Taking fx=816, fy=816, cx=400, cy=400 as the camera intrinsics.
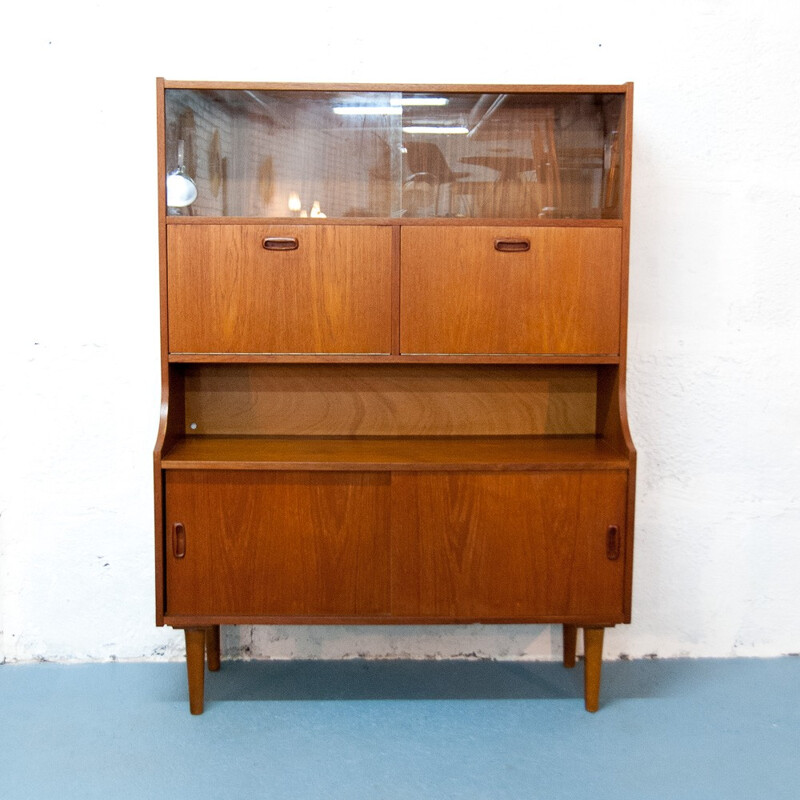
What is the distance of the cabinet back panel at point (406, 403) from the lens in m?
2.51

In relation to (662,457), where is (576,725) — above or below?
below

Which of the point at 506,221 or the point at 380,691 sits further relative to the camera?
the point at 380,691

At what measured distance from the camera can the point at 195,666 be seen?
7.50 ft

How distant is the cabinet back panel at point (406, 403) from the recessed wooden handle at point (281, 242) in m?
0.45

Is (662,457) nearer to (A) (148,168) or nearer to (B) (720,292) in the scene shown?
(B) (720,292)

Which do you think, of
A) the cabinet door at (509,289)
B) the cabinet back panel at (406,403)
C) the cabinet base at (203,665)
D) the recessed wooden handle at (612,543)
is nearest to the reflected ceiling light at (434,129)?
the cabinet door at (509,289)

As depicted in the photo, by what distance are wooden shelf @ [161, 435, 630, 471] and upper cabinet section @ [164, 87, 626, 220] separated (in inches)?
25.6

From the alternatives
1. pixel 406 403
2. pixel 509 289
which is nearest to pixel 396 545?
pixel 406 403

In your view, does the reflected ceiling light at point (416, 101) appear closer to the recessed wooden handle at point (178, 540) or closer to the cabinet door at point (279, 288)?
the cabinet door at point (279, 288)

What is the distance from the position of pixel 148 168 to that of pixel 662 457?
186 centimetres

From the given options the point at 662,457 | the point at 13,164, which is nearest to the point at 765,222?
the point at 662,457

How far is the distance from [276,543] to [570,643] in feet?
3.42

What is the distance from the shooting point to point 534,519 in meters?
2.18

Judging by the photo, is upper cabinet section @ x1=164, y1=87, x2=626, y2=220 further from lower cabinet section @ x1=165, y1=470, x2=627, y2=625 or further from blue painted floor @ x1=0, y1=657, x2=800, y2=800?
blue painted floor @ x1=0, y1=657, x2=800, y2=800
